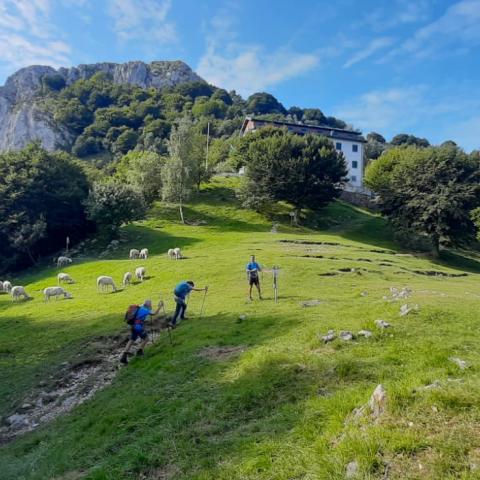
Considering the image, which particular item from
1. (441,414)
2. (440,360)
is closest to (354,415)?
(441,414)

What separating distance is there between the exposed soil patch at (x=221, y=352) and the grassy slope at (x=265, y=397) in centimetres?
34

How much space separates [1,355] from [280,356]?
53.0 ft

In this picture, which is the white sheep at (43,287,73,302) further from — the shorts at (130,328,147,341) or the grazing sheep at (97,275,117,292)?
the shorts at (130,328,147,341)

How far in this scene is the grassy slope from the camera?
777cm

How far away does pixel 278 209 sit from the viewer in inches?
3137

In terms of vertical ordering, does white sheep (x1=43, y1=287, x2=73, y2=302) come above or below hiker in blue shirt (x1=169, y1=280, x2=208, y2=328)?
below

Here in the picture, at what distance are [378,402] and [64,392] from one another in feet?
44.4

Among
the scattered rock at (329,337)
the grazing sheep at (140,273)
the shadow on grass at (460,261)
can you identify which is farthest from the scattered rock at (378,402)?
the shadow on grass at (460,261)

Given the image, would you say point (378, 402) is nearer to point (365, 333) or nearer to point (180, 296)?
point (365, 333)

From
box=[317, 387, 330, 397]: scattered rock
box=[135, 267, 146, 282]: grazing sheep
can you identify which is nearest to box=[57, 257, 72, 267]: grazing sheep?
box=[135, 267, 146, 282]: grazing sheep

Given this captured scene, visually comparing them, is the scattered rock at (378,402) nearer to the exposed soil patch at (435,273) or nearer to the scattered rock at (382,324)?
the scattered rock at (382,324)

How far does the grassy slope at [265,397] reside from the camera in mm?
7770

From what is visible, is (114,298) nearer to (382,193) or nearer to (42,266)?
(42,266)

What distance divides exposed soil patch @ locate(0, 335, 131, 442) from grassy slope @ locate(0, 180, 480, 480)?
657mm
